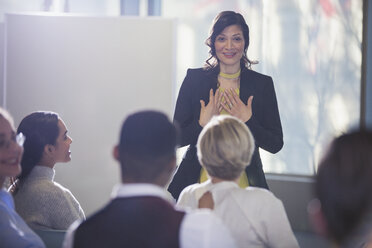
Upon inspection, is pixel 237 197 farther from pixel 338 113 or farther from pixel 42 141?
pixel 338 113

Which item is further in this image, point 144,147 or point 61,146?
point 61,146

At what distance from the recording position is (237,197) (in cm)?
208

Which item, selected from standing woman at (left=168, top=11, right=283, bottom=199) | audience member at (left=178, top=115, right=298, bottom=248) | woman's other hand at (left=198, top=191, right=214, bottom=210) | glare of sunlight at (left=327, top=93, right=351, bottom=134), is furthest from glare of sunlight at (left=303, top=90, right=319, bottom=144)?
woman's other hand at (left=198, top=191, right=214, bottom=210)

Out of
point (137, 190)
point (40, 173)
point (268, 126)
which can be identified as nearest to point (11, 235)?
point (137, 190)

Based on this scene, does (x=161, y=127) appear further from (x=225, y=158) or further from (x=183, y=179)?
(x=183, y=179)

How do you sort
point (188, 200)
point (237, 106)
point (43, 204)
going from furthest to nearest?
point (237, 106), point (43, 204), point (188, 200)

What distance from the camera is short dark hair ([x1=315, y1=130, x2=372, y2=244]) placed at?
1.22 meters

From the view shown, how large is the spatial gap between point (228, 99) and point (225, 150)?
1.14 metres

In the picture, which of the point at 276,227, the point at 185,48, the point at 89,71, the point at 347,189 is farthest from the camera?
the point at 185,48

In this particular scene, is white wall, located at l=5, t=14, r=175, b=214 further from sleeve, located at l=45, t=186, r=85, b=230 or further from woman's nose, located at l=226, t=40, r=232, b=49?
sleeve, located at l=45, t=186, r=85, b=230

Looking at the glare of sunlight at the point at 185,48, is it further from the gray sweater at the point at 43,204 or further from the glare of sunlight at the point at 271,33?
the gray sweater at the point at 43,204

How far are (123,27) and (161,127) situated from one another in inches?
121

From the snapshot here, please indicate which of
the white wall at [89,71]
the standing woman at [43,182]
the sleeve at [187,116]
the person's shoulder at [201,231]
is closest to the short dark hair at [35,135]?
the standing woman at [43,182]

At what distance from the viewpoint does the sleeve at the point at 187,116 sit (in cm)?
316
